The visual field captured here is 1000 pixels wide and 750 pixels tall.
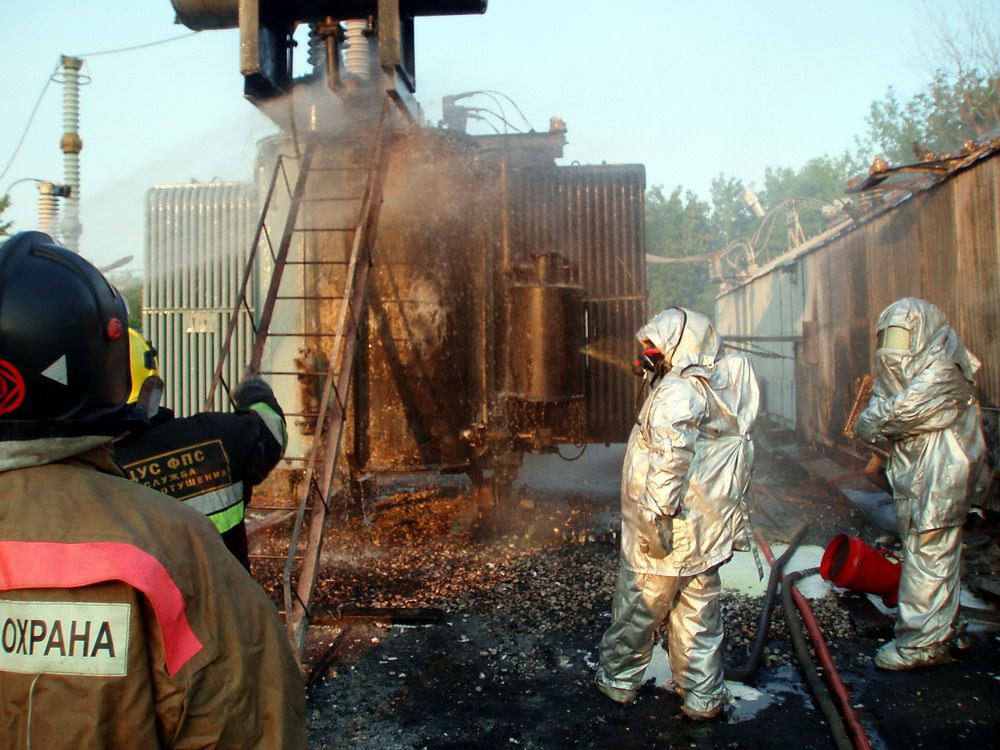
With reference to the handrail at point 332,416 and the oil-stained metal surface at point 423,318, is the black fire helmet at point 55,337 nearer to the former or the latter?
the handrail at point 332,416

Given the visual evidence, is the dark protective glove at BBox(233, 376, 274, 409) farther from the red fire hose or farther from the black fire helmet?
the red fire hose

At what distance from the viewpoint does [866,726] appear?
3826 mm

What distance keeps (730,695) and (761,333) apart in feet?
48.5

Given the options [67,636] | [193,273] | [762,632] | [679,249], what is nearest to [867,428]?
[762,632]

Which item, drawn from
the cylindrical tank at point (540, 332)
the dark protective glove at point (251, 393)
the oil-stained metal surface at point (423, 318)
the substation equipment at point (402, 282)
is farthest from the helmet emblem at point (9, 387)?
the cylindrical tank at point (540, 332)

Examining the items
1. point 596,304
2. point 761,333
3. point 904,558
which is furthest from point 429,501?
point 761,333

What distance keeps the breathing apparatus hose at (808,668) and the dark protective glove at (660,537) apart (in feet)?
3.59

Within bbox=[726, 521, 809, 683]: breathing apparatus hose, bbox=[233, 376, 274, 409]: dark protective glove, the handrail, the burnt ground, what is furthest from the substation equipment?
bbox=[233, 376, 274, 409]: dark protective glove

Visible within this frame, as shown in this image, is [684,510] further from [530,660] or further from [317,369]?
[317,369]

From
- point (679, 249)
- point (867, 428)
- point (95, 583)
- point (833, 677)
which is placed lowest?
point (833, 677)

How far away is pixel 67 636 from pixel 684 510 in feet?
11.1

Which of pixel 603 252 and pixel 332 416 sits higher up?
pixel 603 252

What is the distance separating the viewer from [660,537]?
3910mm

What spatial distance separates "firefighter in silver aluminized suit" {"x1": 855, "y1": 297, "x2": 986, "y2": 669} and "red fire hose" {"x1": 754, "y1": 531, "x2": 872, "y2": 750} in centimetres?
40
